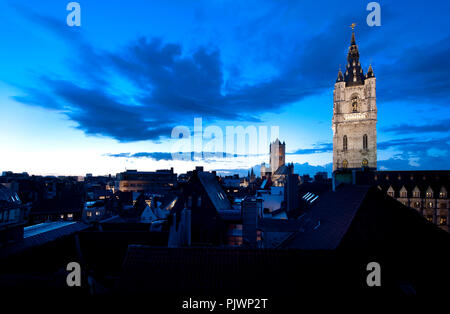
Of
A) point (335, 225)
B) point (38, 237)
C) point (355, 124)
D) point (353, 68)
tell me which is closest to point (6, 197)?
point (38, 237)

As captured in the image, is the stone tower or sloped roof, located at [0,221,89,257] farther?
the stone tower

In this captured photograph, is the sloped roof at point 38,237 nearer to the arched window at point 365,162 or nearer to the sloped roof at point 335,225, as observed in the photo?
the sloped roof at point 335,225

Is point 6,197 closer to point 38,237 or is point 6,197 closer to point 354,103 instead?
point 38,237

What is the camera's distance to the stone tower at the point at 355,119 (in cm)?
9806

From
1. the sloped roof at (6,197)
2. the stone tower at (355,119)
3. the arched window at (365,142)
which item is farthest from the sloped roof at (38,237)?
the arched window at (365,142)

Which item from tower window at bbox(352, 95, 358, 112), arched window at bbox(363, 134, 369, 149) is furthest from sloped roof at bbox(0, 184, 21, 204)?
tower window at bbox(352, 95, 358, 112)

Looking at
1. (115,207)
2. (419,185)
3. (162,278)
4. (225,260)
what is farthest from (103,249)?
(419,185)

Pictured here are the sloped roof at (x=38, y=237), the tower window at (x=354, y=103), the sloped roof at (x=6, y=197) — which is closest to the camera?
the sloped roof at (x=38, y=237)

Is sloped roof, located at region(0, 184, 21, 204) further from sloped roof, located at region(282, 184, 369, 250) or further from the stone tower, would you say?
the stone tower

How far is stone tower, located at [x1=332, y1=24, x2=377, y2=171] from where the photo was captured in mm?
98062

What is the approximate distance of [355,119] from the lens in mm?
100938

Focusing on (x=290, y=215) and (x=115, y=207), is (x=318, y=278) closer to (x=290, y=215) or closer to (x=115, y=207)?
(x=290, y=215)

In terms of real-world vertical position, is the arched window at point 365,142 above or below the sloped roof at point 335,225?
above
